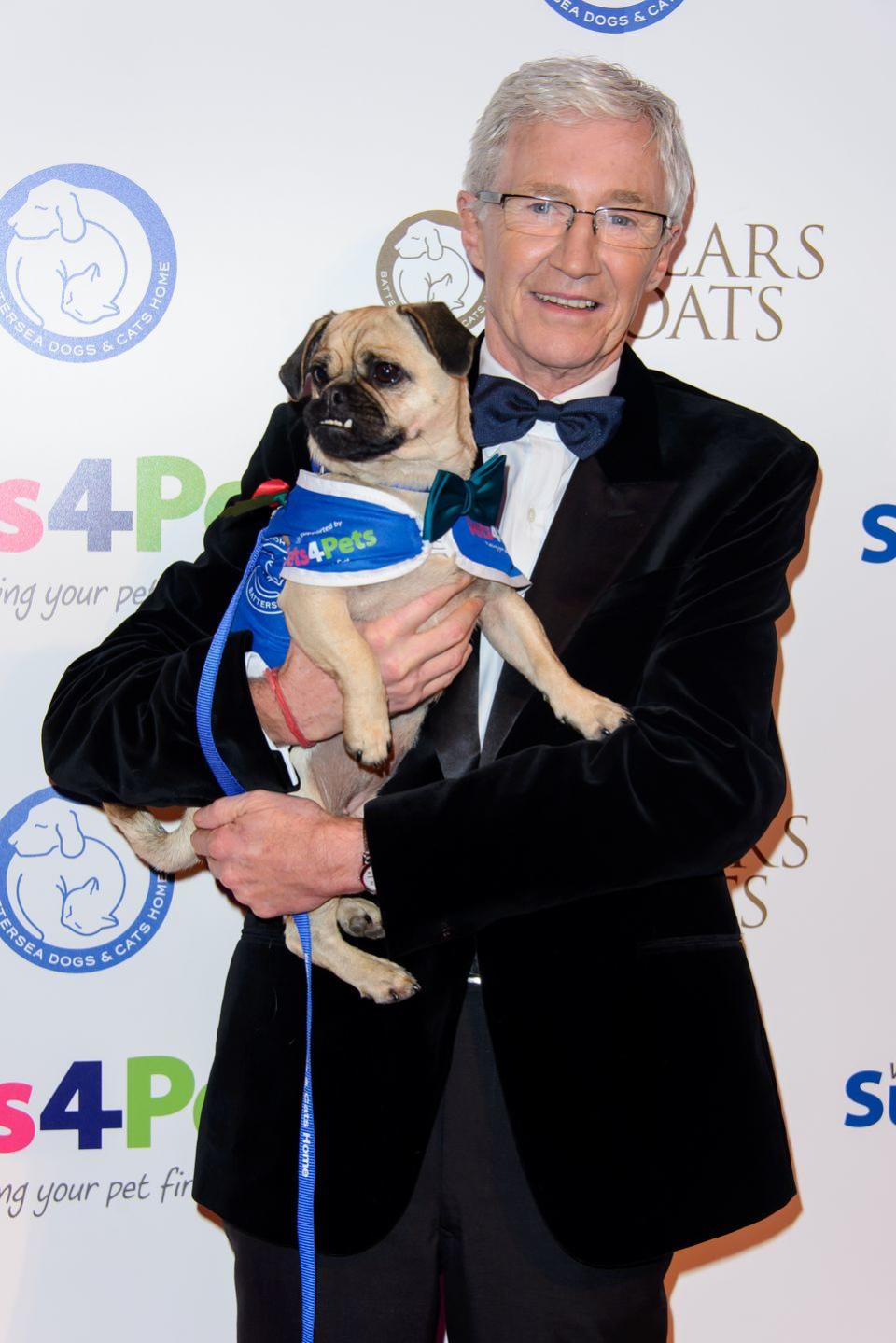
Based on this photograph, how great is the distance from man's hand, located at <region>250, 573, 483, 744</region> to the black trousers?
41 centimetres

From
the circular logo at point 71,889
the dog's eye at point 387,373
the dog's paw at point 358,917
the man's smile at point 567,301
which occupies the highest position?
the man's smile at point 567,301

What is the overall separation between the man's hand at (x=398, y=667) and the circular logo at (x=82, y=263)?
0.93m

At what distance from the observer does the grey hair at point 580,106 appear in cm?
158

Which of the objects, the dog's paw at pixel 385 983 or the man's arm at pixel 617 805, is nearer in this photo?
the man's arm at pixel 617 805

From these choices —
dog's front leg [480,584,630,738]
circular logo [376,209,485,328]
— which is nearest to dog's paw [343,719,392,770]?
dog's front leg [480,584,630,738]

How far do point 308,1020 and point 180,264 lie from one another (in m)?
1.46

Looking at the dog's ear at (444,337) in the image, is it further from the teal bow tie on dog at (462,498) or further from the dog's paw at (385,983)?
the dog's paw at (385,983)

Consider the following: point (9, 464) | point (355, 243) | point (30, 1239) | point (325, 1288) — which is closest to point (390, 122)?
point (355, 243)

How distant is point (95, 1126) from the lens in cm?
231

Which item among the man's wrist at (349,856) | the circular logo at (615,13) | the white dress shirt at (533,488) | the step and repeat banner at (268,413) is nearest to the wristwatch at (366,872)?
the man's wrist at (349,856)

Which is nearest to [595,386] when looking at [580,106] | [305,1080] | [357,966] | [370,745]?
[580,106]

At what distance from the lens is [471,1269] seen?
1.48 m

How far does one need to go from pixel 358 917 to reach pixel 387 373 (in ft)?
2.64

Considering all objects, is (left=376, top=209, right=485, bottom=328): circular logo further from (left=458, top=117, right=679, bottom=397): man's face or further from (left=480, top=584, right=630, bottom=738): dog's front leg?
(left=480, top=584, right=630, bottom=738): dog's front leg
